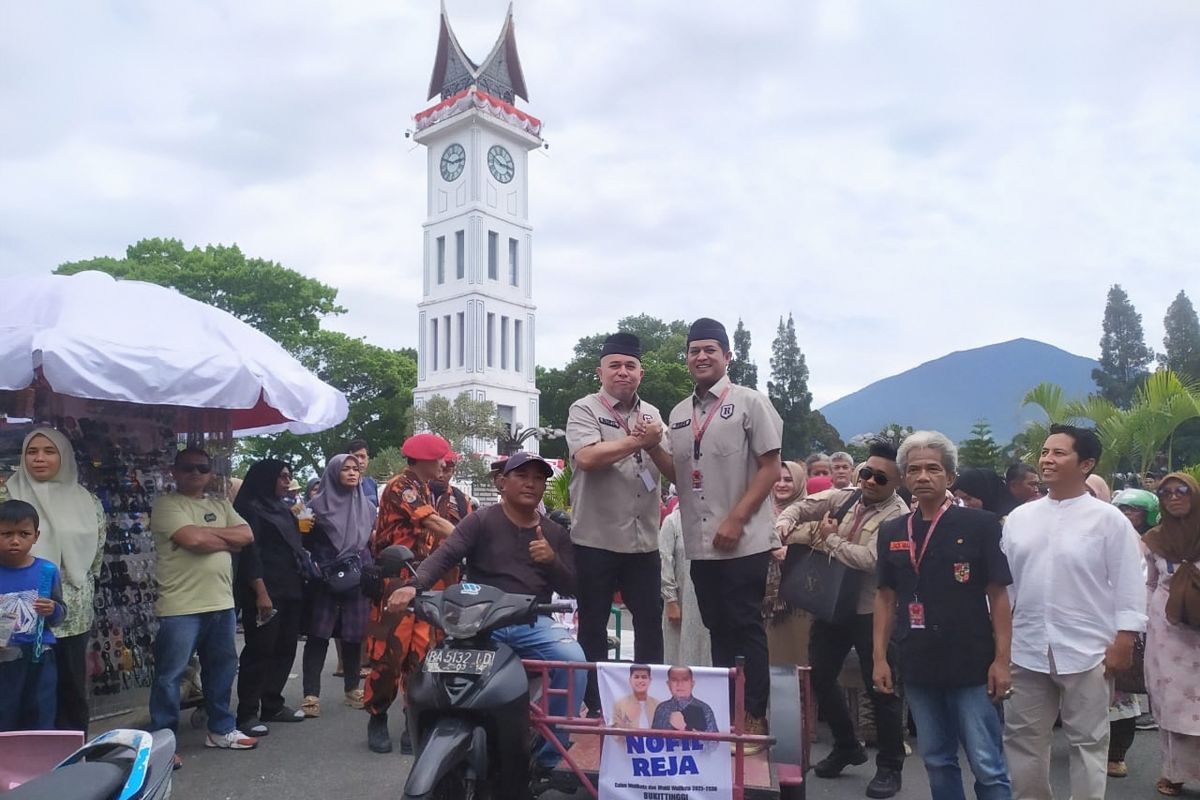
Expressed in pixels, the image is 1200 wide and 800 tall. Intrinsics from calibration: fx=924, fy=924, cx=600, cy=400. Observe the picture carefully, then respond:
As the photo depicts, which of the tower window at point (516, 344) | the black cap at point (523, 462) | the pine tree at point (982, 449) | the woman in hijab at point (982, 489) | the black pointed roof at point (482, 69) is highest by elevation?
the black pointed roof at point (482, 69)

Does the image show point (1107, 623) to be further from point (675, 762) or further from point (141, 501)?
point (141, 501)

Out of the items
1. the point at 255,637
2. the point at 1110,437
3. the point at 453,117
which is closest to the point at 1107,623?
the point at 255,637

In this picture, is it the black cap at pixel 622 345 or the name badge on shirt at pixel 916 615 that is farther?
the black cap at pixel 622 345

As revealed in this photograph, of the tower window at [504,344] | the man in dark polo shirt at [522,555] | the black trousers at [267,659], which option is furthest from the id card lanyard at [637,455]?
the tower window at [504,344]

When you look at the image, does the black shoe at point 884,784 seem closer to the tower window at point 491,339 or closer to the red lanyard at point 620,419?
the red lanyard at point 620,419

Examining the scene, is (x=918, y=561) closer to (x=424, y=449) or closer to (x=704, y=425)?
(x=704, y=425)

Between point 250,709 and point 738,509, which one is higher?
point 738,509

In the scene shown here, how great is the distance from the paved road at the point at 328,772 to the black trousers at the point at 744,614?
1.05 meters

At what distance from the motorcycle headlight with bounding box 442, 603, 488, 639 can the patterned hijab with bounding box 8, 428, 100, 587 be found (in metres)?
2.47

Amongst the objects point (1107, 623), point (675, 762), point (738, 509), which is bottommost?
point (675, 762)

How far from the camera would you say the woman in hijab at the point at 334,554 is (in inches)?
260

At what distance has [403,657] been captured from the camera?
5379 mm

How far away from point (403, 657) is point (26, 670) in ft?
6.16

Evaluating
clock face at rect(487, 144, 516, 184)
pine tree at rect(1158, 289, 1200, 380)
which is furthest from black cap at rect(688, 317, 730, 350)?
clock face at rect(487, 144, 516, 184)
